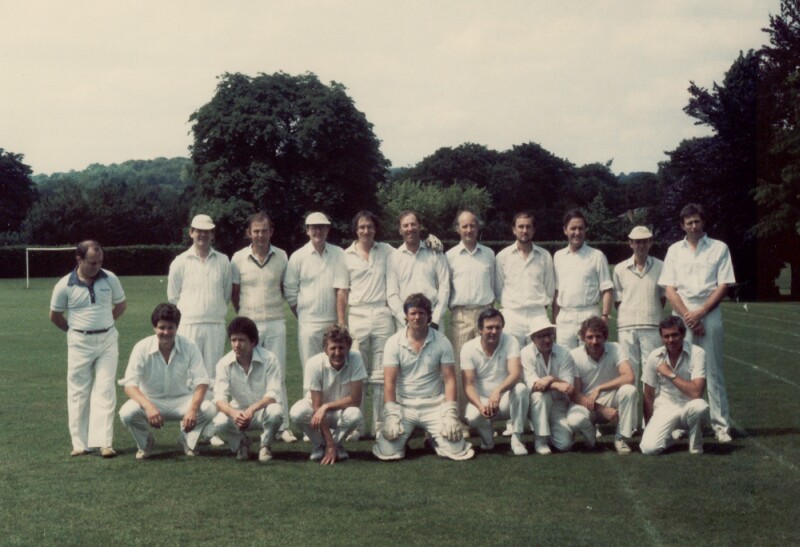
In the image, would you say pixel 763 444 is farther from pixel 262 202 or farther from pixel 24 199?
pixel 24 199

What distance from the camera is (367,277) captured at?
31.9ft

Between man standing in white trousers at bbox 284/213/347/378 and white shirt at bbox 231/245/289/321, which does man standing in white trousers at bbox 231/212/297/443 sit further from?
man standing in white trousers at bbox 284/213/347/378

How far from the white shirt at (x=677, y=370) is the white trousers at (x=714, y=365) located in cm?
55

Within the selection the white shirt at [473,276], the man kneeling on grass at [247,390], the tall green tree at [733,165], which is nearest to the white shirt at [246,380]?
the man kneeling on grass at [247,390]

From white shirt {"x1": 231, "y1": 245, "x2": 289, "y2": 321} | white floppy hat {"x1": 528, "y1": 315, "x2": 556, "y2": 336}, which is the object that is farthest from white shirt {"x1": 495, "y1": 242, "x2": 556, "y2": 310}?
white shirt {"x1": 231, "y1": 245, "x2": 289, "y2": 321}

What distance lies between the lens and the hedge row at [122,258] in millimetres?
56688

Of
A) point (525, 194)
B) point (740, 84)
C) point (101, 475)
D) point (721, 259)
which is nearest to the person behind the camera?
point (101, 475)

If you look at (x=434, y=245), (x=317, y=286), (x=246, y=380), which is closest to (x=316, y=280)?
(x=317, y=286)

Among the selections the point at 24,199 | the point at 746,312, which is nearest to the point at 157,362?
the point at 746,312

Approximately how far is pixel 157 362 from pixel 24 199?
260 feet

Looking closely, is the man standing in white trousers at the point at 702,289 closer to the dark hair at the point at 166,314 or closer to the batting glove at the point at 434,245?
the batting glove at the point at 434,245

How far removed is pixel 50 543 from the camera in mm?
6039

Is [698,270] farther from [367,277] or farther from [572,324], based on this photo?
[367,277]

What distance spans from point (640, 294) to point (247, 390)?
12.9 feet
